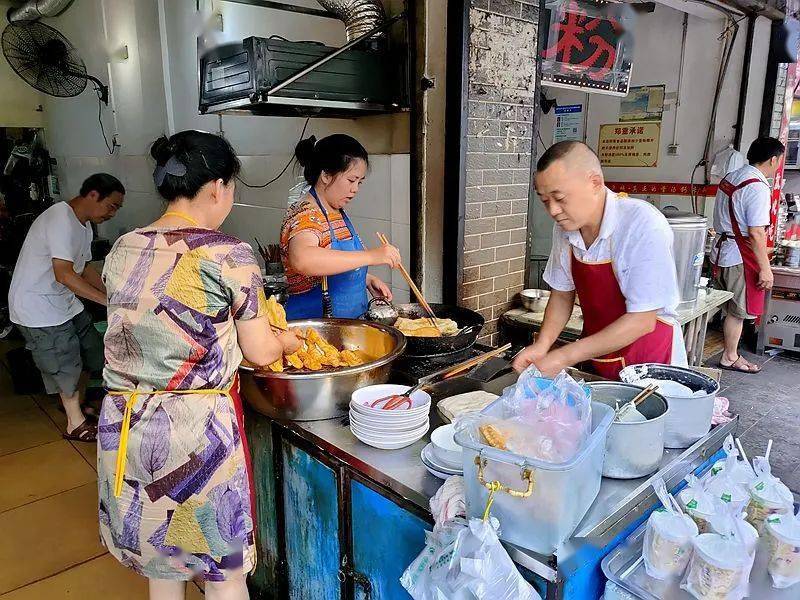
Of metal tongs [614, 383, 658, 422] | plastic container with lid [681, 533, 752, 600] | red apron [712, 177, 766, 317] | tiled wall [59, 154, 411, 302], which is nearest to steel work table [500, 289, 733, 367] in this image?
tiled wall [59, 154, 411, 302]

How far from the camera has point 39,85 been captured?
5.91 meters

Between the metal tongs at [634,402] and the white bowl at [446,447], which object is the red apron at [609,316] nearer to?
the metal tongs at [634,402]

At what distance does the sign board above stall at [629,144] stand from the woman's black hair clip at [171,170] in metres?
6.21

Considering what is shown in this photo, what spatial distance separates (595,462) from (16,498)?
353 cm

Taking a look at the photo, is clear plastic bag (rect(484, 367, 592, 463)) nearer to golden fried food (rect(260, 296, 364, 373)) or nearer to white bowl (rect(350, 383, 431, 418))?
white bowl (rect(350, 383, 431, 418))

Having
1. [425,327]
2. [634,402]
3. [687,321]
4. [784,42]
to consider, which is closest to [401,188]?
[425,327]

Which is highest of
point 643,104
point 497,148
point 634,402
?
point 643,104

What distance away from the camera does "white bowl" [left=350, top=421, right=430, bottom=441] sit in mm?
1791

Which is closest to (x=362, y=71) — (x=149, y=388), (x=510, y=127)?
(x=510, y=127)

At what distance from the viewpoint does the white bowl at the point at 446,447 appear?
5.40 feet

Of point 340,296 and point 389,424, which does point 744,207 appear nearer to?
point 340,296

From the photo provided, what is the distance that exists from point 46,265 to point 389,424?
316 centimetres

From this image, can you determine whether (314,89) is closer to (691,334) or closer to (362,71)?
(362,71)

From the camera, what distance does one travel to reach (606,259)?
88.7 inches
